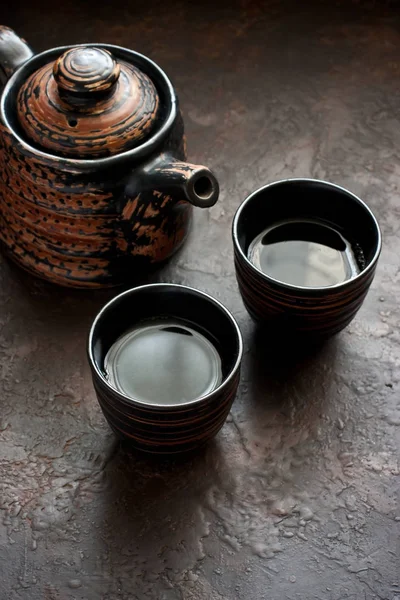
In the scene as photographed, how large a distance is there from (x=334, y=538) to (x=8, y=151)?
699 mm

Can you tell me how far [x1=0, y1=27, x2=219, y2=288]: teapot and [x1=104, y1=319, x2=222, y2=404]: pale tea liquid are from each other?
156mm

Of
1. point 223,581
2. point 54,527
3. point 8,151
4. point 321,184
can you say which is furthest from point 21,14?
point 223,581

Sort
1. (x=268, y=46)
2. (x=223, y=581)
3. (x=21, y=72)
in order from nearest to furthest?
(x=223, y=581), (x=21, y=72), (x=268, y=46)

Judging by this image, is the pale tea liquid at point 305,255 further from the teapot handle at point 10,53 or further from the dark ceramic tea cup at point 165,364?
the teapot handle at point 10,53

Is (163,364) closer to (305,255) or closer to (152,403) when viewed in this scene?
(152,403)

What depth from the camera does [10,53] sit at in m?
1.22

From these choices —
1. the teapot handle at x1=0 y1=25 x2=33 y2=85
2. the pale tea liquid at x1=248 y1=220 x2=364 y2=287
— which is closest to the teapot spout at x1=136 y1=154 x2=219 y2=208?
the pale tea liquid at x1=248 y1=220 x2=364 y2=287

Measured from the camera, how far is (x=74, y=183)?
1.08 metres

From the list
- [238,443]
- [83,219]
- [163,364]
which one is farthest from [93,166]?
[238,443]

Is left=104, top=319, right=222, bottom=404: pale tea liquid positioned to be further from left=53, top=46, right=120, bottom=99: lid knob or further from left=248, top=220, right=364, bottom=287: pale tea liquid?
left=53, top=46, right=120, bottom=99: lid knob

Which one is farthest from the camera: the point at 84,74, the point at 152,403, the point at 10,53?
the point at 10,53

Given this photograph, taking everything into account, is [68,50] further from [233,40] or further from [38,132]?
[233,40]

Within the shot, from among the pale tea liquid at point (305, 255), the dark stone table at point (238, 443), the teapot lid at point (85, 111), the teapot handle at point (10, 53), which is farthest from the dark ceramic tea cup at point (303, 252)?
the teapot handle at point (10, 53)

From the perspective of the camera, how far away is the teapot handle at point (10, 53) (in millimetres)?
1221
